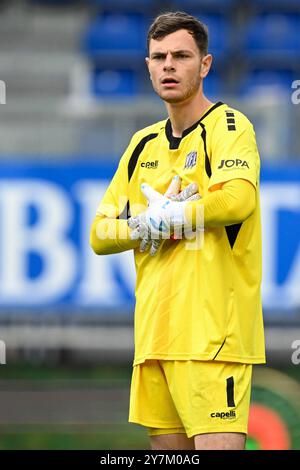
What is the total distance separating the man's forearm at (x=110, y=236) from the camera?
4.38m

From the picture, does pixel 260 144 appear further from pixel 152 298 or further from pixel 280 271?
pixel 152 298

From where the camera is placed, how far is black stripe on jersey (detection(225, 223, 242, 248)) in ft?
14.0

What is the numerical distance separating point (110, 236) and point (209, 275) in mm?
467

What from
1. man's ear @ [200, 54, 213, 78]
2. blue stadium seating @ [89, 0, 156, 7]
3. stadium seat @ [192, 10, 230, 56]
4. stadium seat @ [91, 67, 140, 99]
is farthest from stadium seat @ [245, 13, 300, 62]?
man's ear @ [200, 54, 213, 78]

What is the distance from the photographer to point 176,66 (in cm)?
426

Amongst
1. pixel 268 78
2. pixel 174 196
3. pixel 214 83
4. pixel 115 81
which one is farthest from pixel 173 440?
pixel 268 78

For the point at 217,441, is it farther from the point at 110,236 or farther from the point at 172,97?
the point at 172,97

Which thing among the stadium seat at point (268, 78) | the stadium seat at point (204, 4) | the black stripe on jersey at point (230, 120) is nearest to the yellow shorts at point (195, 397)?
the black stripe on jersey at point (230, 120)

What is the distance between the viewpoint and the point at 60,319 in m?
10.9

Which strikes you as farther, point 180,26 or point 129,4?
point 129,4

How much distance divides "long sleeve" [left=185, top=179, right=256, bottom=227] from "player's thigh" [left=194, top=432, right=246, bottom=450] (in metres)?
0.79

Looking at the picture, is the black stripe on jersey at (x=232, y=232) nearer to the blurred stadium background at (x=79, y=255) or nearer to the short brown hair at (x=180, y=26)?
the short brown hair at (x=180, y=26)

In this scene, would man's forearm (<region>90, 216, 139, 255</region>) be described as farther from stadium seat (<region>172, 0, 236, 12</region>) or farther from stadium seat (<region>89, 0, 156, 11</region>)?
stadium seat (<region>89, 0, 156, 11</region>)

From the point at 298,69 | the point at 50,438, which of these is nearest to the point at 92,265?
the point at 50,438
